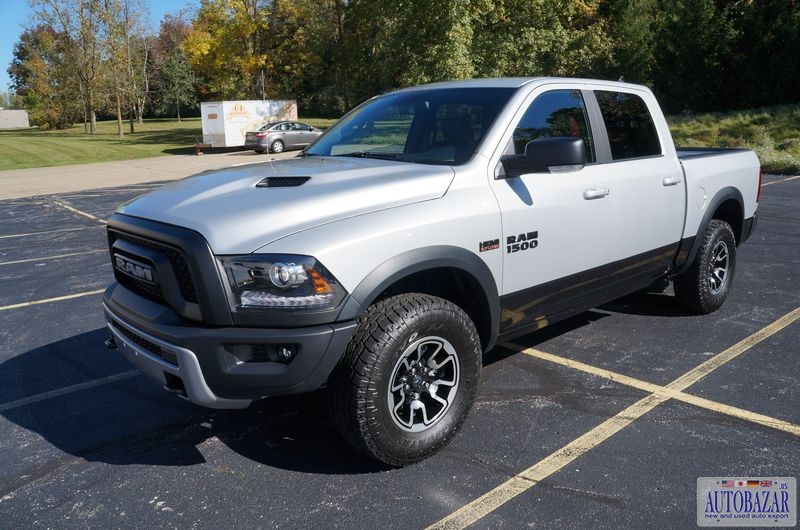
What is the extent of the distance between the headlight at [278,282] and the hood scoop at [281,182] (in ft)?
2.25

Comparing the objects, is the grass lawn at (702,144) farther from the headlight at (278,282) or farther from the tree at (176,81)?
the tree at (176,81)

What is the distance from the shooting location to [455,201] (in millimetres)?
3527

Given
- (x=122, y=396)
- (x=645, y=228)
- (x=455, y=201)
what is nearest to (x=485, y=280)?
(x=455, y=201)

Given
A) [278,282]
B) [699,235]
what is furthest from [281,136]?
[278,282]

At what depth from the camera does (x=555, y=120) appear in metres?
4.29

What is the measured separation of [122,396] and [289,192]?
2.03 m

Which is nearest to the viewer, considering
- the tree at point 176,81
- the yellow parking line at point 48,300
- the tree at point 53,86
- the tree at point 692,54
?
the yellow parking line at point 48,300

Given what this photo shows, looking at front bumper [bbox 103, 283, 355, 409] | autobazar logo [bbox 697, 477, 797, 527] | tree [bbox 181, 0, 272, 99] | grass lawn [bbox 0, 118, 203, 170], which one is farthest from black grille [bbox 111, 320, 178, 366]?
tree [bbox 181, 0, 272, 99]

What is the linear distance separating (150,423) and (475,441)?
74.8 inches

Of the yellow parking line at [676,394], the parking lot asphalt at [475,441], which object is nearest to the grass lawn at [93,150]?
the parking lot asphalt at [475,441]

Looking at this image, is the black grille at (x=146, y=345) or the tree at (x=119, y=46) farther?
the tree at (x=119, y=46)

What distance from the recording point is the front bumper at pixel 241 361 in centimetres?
296

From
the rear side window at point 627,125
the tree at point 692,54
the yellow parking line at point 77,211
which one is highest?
the tree at point 692,54

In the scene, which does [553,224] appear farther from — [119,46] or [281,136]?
[119,46]
